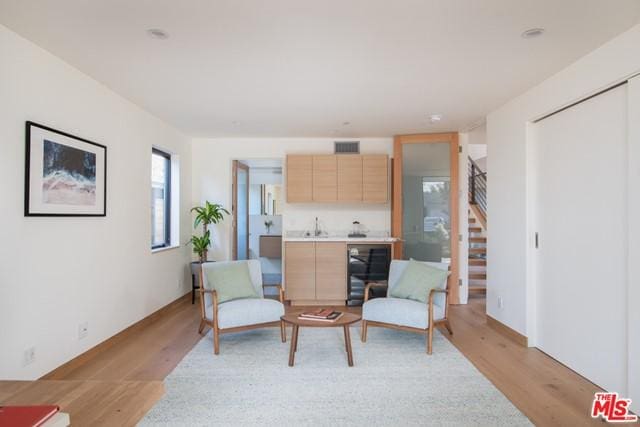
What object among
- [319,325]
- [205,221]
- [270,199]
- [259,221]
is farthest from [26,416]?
[270,199]

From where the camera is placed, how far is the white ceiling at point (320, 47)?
88.7 inches

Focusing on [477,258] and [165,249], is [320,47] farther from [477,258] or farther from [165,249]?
[477,258]

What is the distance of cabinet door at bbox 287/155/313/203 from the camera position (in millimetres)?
5758

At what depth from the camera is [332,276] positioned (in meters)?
5.46

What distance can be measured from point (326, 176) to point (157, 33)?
3.49 meters

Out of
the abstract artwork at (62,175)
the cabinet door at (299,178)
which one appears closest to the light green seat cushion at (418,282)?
the cabinet door at (299,178)

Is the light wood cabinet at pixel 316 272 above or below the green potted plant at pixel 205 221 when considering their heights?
below

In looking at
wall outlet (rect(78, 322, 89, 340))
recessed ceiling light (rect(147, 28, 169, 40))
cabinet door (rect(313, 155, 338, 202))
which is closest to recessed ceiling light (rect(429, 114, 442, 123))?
cabinet door (rect(313, 155, 338, 202))

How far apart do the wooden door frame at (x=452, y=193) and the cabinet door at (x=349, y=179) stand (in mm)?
550

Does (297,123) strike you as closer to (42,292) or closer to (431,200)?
(431,200)

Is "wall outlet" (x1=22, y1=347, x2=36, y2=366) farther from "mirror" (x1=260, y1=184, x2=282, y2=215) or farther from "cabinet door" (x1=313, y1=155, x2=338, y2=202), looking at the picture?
"mirror" (x1=260, y1=184, x2=282, y2=215)

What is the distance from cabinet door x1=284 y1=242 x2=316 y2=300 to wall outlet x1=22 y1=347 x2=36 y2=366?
314 cm

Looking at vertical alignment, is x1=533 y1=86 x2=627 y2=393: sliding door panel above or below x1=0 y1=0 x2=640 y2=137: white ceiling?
below

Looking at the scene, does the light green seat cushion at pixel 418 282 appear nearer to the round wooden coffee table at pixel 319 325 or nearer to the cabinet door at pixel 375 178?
the round wooden coffee table at pixel 319 325
